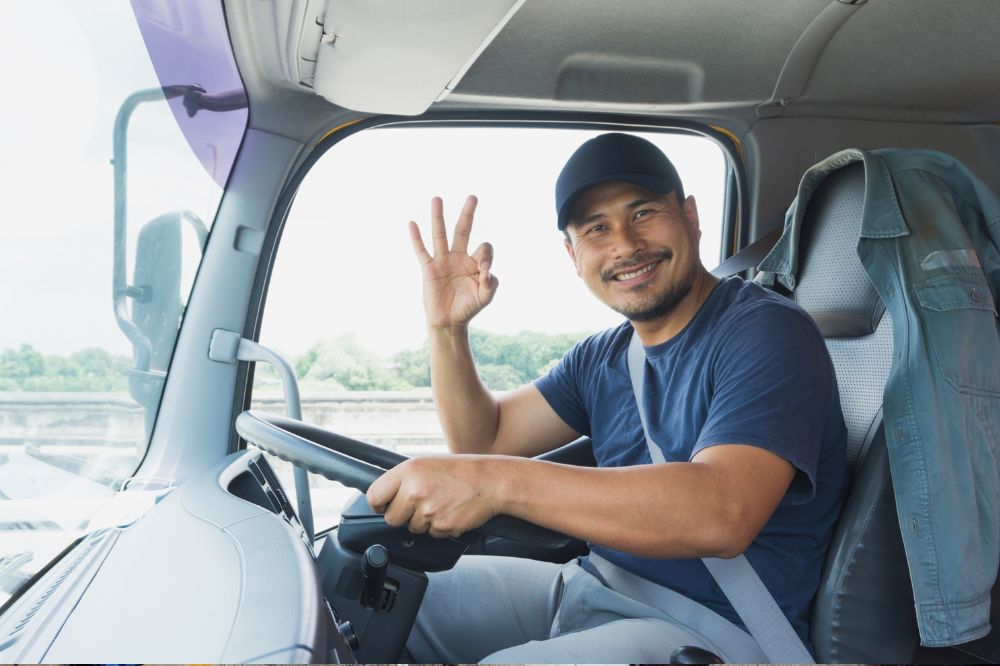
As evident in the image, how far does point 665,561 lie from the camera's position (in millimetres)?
1258

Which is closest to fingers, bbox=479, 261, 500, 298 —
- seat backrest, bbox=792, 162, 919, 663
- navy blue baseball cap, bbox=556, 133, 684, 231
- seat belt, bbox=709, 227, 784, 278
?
navy blue baseball cap, bbox=556, 133, 684, 231

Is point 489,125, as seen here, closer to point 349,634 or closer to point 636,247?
point 636,247

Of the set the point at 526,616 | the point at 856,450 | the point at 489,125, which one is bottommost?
the point at 526,616

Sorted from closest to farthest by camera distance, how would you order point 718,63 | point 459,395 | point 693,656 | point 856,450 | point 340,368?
point 693,656
point 856,450
point 459,395
point 718,63
point 340,368

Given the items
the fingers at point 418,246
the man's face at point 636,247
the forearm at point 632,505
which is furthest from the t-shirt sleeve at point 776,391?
the fingers at point 418,246

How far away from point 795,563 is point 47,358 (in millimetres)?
1190

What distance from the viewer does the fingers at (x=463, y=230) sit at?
1.62 m

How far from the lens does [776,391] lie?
3.73 feet

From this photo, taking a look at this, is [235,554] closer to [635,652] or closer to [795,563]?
[635,652]

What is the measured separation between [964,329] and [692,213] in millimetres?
595

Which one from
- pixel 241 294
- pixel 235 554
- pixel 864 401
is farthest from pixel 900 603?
pixel 241 294

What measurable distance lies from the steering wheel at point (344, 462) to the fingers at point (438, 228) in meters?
0.59

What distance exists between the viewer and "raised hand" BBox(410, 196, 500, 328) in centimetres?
161

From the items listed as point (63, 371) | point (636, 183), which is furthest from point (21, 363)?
point (636, 183)
